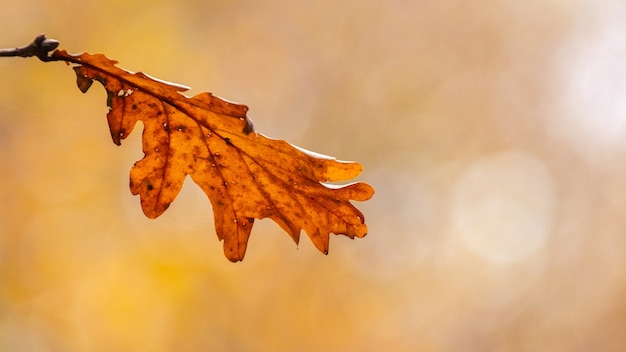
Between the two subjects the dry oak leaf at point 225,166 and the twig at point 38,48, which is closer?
the twig at point 38,48

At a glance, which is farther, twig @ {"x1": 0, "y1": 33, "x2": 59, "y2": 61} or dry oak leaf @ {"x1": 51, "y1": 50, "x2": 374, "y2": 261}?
dry oak leaf @ {"x1": 51, "y1": 50, "x2": 374, "y2": 261}

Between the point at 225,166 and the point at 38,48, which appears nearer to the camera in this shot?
the point at 38,48

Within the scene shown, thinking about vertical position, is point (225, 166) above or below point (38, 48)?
above

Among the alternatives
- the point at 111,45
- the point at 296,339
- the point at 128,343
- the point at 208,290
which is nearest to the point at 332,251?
the point at 296,339

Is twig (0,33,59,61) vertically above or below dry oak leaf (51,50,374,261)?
below

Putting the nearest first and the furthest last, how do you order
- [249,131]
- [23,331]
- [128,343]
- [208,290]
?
[249,131] < [23,331] < [128,343] < [208,290]

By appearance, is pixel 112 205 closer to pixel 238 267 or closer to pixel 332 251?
pixel 238 267

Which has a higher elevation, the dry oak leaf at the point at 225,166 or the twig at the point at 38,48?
the dry oak leaf at the point at 225,166

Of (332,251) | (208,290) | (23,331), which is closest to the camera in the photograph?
(23,331)
